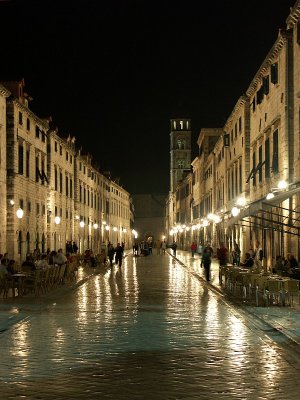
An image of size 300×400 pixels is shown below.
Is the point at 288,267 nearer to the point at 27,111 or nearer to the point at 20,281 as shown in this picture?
the point at 20,281

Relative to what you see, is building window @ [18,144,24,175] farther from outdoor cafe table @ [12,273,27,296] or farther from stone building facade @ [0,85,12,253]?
outdoor cafe table @ [12,273,27,296]

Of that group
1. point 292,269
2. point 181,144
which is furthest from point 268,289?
point 181,144

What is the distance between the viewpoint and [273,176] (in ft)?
109

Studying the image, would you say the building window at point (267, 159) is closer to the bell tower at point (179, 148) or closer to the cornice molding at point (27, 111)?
the cornice molding at point (27, 111)

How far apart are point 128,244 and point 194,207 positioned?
4678 cm

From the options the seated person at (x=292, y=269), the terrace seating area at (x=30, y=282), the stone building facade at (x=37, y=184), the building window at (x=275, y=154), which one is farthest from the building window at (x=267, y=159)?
the terrace seating area at (x=30, y=282)

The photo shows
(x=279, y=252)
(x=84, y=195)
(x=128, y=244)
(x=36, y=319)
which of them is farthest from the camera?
(x=128, y=244)

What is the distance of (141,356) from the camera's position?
11156 millimetres

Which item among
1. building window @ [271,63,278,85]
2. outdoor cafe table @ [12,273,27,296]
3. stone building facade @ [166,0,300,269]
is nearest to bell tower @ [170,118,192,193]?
stone building facade @ [166,0,300,269]

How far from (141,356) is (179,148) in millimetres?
135662

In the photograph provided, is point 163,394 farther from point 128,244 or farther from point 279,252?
point 128,244

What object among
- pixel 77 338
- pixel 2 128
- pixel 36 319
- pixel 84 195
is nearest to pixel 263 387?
pixel 77 338

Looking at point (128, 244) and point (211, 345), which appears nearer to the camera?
point (211, 345)

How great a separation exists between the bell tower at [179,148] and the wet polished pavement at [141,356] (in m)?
127
